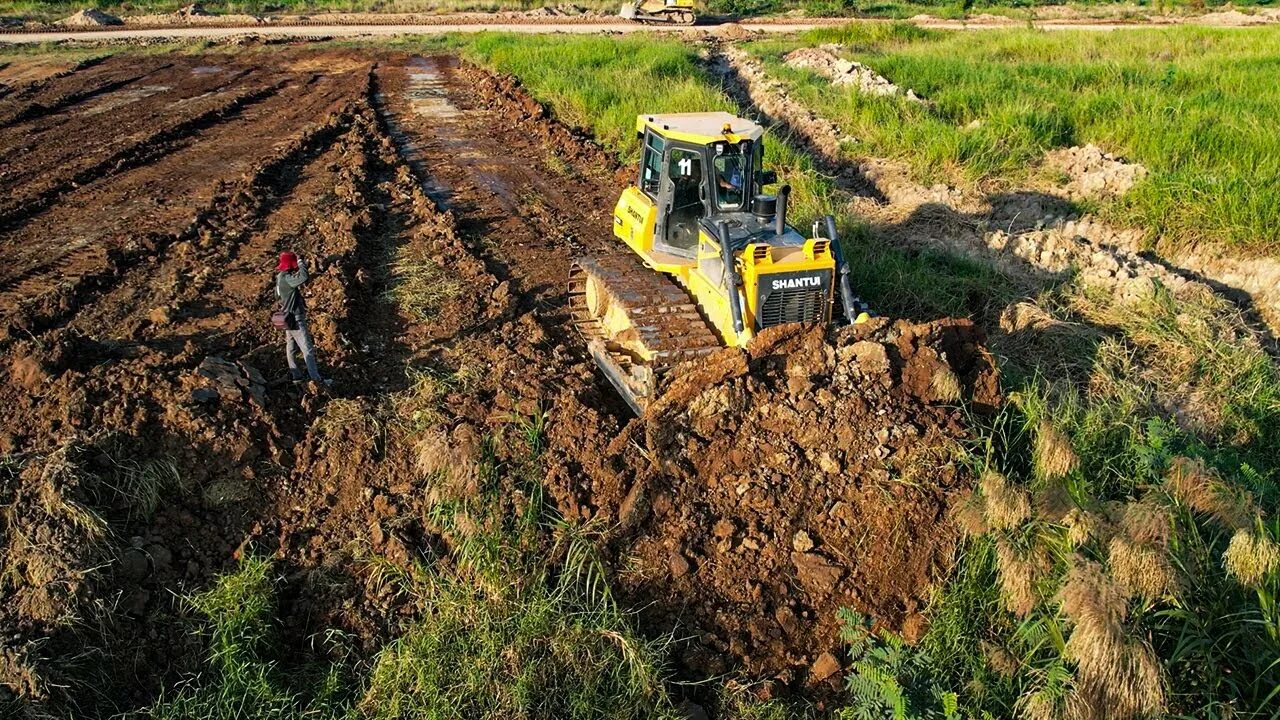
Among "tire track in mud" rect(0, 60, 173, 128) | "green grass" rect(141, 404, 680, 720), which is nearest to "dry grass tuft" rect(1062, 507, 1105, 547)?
"green grass" rect(141, 404, 680, 720)

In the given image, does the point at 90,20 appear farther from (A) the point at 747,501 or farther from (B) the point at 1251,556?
(B) the point at 1251,556

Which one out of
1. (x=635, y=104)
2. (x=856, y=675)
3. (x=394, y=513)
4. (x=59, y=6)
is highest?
(x=59, y=6)

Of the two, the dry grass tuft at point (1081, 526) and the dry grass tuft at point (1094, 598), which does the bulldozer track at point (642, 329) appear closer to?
the dry grass tuft at point (1081, 526)

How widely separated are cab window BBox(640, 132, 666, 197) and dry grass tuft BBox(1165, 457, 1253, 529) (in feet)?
18.0

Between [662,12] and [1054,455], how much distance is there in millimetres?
33427

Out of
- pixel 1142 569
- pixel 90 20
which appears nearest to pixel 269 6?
pixel 90 20

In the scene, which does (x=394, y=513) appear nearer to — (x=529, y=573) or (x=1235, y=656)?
(x=529, y=573)

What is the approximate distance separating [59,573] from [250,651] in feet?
4.11

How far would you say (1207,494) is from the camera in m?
5.41

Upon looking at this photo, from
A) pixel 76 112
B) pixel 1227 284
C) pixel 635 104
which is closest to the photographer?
pixel 1227 284

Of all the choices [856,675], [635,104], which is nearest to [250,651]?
[856,675]

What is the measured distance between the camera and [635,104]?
17.4 m

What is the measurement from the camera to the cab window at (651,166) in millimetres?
9415

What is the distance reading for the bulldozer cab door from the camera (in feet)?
29.4
